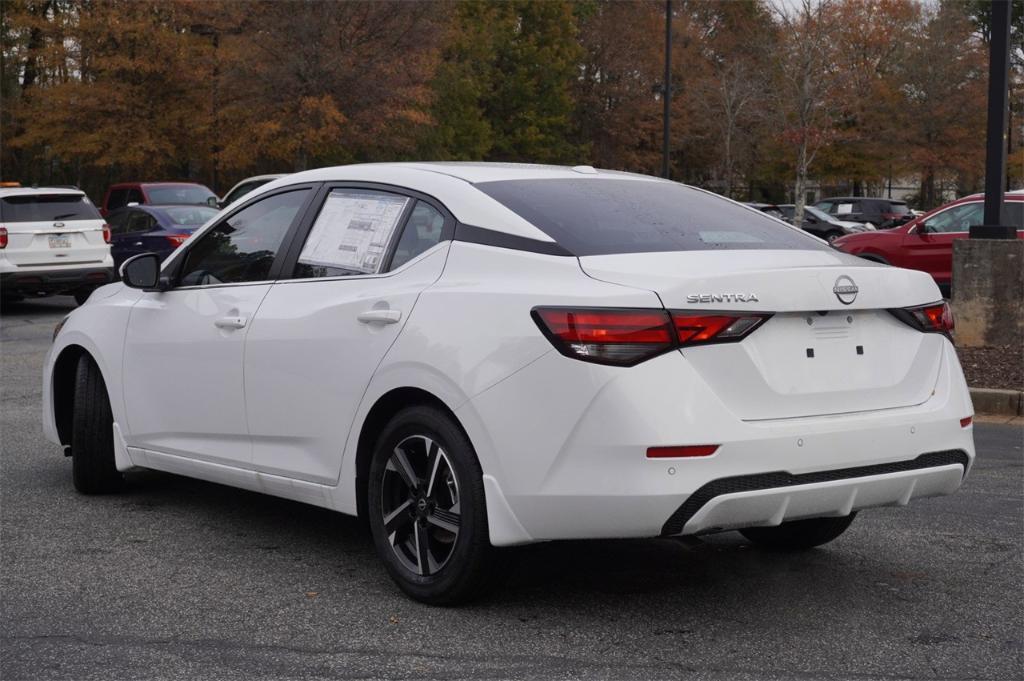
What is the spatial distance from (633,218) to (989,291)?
8105 millimetres

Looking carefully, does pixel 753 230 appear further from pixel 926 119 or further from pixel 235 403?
pixel 926 119

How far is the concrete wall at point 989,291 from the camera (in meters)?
12.2

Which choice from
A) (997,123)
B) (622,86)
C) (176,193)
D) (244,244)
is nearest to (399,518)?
(244,244)

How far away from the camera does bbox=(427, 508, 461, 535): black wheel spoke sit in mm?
4816

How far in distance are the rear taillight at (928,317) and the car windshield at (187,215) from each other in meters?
17.9

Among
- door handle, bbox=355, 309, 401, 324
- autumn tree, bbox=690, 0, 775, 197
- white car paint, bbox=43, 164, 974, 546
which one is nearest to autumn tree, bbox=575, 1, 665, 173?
autumn tree, bbox=690, 0, 775, 197

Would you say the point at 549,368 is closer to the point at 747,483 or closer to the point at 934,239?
the point at 747,483

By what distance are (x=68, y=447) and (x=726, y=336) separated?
4035 mm

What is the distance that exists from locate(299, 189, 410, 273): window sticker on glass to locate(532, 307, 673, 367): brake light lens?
117cm

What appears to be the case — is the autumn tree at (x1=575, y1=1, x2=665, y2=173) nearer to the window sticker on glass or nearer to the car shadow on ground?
the car shadow on ground

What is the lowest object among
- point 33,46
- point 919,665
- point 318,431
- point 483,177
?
point 919,665

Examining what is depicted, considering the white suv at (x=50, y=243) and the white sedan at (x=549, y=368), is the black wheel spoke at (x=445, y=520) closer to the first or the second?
the white sedan at (x=549, y=368)

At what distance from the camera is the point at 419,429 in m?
4.91

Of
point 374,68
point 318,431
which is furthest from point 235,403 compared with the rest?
point 374,68
